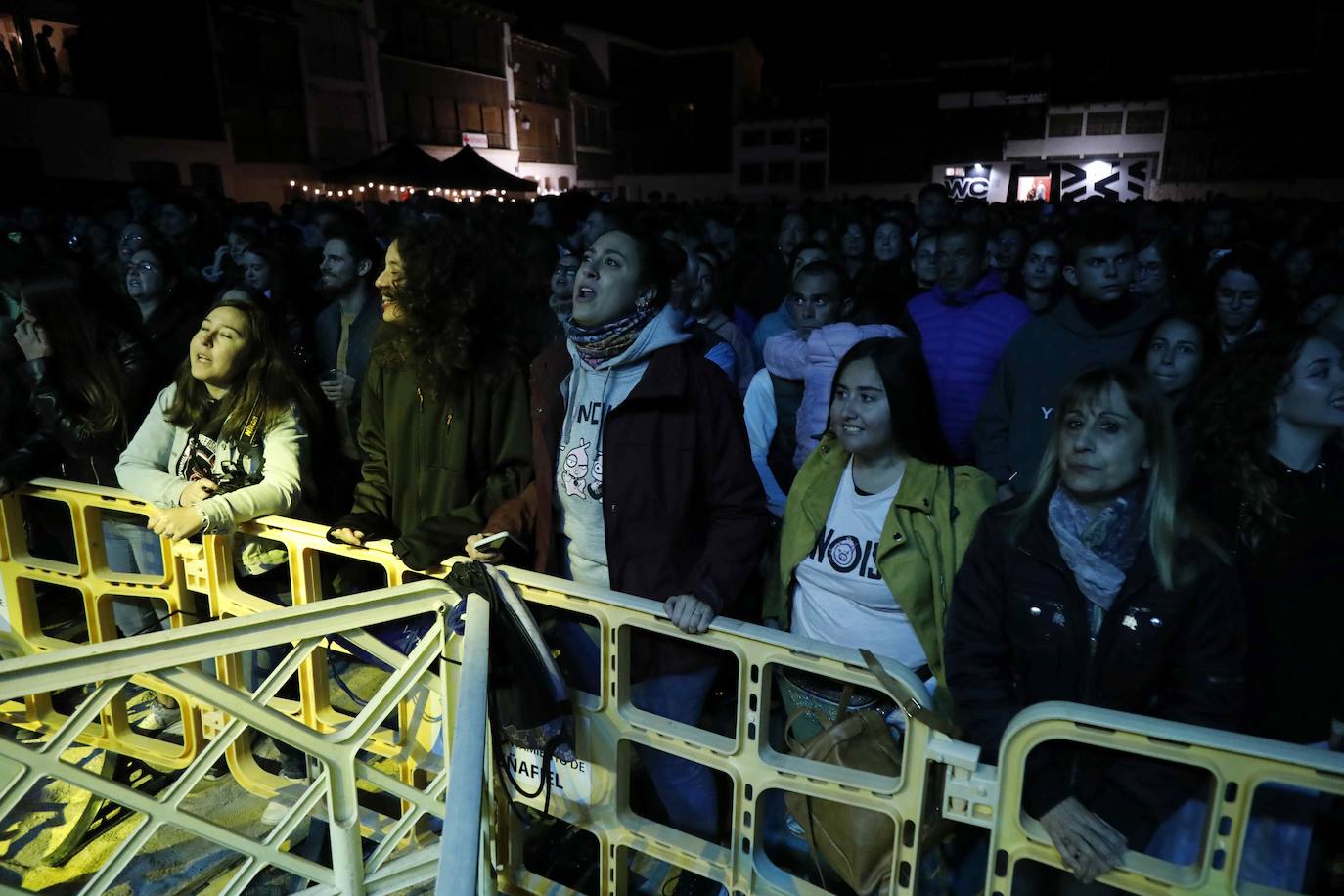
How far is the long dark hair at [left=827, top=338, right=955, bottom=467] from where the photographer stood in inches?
102

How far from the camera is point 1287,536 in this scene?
7.61 ft

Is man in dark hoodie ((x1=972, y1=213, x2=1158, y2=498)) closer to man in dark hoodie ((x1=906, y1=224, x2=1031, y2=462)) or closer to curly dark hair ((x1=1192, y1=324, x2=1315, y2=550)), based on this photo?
man in dark hoodie ((x1=906, y1=224, x2=1031, y2=462))

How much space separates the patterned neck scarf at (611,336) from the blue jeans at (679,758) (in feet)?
3.05

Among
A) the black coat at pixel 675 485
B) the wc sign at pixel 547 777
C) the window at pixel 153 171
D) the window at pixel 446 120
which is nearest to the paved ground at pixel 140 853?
the wc sign at pixel 547 777

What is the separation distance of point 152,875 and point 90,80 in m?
27.4

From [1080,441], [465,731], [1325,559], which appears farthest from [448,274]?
[1325,559]

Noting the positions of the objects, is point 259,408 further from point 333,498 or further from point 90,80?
point 90,80

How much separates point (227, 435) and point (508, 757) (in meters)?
1.76

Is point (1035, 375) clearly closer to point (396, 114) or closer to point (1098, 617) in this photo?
point (1098, 617)

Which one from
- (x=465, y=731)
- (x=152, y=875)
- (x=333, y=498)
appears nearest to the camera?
(x=465, y=731)

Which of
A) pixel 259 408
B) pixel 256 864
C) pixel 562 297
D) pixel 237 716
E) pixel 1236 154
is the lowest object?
pixel 256 864

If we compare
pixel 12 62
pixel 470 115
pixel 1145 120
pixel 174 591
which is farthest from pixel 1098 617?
pixel 1145 120

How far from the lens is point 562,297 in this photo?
205 inches

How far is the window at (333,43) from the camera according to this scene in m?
31.0
